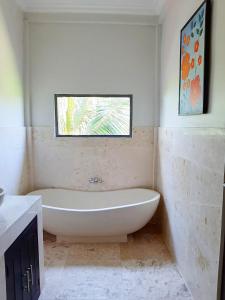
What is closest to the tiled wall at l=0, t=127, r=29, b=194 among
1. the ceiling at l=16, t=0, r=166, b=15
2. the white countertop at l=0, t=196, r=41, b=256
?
the white countertop at l=0, t=196, r=41, b=256

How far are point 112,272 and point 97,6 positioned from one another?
2.91 metres

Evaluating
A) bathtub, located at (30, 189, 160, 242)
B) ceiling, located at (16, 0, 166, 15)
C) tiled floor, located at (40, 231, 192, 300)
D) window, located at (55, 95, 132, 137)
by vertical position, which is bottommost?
tiled floor, located at (40, 231, 192, 300)

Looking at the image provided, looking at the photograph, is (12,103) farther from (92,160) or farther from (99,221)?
(99,221)

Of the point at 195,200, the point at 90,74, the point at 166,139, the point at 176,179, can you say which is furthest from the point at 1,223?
the point at 90,74

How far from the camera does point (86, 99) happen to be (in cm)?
305

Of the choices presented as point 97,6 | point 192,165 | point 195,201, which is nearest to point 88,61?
point 97,6

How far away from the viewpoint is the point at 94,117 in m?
3.09

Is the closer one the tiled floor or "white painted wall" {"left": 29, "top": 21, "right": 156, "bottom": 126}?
the tiled floor

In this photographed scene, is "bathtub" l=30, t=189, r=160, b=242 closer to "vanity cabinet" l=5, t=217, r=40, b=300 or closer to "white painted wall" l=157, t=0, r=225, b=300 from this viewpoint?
"white painted wall" l=157, t=0, r=225, b=300

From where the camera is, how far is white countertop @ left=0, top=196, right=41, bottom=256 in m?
1.27

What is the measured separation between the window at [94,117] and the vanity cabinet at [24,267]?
157cm

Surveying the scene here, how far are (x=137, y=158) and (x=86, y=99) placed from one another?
1041 millimetres

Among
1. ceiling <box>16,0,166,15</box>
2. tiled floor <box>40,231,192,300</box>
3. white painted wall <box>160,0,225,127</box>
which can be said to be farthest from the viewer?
ceiling <box>16,0,166,15</box>

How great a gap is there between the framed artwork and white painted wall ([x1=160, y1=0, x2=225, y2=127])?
6 cm
